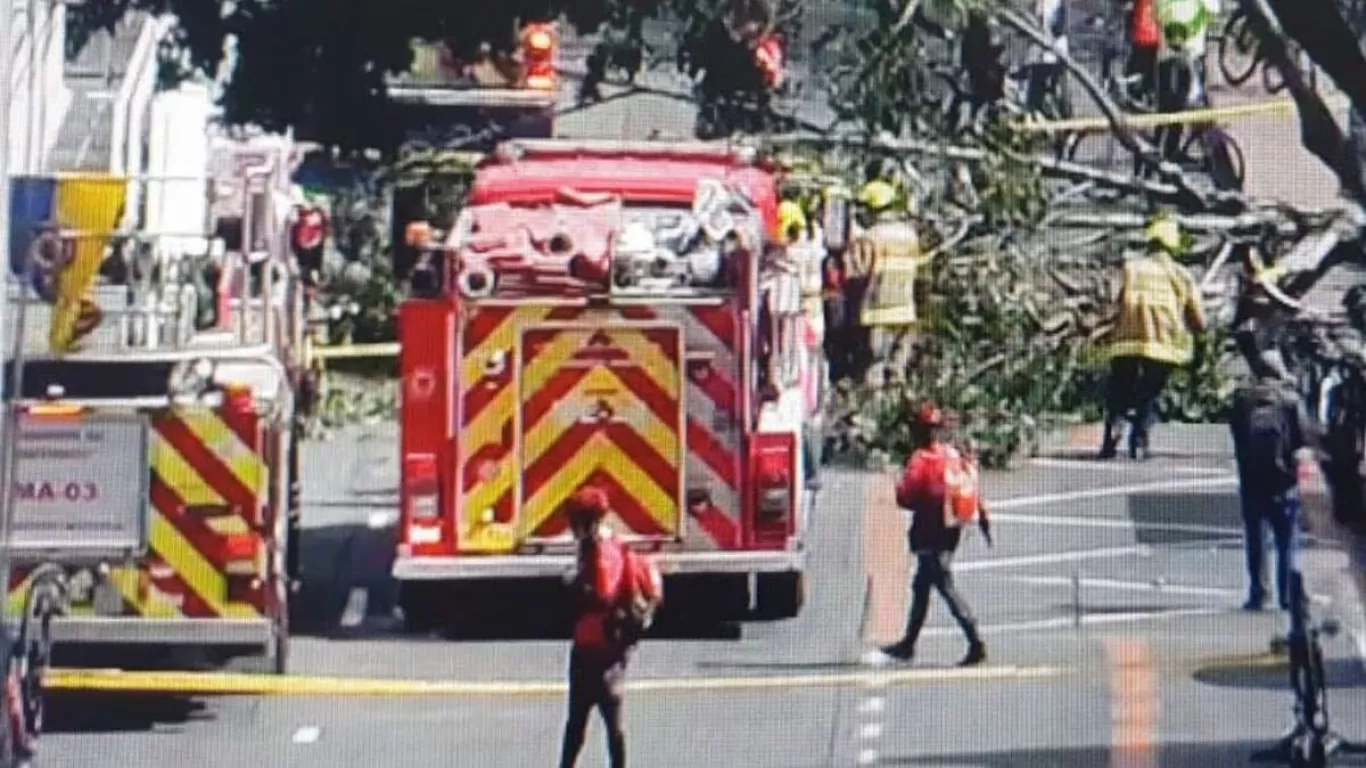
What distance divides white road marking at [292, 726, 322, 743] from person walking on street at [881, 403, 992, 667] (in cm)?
74

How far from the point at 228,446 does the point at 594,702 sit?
27.6 inches

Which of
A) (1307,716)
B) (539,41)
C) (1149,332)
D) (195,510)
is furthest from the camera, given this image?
(195,510)

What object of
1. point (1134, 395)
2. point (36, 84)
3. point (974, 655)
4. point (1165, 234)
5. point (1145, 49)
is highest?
point (1145, 49)

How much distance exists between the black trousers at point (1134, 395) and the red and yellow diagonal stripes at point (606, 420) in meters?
0.56

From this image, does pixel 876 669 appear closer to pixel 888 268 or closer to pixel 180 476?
pixel 888 268

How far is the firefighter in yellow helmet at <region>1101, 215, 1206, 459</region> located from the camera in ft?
15.9

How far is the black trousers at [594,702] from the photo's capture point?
468 centimetres

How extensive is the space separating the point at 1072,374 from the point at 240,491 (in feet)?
3.70

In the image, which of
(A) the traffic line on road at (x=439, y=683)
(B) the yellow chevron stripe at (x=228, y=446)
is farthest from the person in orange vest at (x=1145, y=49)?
(B) the yellow chevron stripe at (x=228, y=446)

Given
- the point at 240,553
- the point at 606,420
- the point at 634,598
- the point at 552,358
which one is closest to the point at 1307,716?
the point at 634,598

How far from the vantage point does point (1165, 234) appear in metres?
4.89

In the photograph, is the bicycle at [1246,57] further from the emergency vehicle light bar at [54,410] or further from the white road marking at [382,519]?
the emergency vehicle light bar at [54,410]

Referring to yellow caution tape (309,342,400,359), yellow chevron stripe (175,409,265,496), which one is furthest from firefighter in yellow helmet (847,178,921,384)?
yellow chevron stripe (175,409,265,496)

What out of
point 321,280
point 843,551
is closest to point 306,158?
point 321,280
